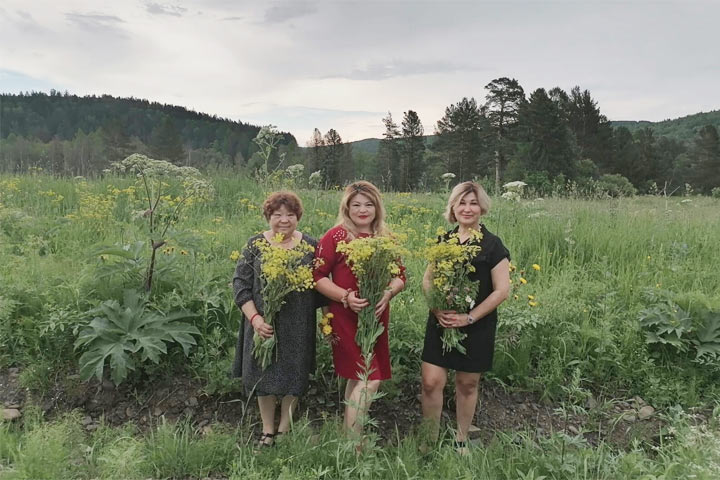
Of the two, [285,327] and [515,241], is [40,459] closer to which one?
[285,327]

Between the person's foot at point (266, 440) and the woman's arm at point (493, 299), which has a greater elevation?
the woman's arm at point (493, 299)

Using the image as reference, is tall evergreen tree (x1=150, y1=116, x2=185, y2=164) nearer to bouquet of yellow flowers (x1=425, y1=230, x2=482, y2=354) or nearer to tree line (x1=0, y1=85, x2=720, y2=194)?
tree line (x1=0, y1=85, x2=720, y2=194)

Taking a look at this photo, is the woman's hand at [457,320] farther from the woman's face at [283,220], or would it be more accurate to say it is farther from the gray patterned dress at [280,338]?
the woman's face at [283,220]

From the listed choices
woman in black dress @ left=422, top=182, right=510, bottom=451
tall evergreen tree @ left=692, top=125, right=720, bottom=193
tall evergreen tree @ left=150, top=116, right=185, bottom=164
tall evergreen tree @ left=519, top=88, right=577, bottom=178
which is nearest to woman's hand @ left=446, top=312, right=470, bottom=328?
woman in black dress @ left=422, top=182, right=510, bottom=451

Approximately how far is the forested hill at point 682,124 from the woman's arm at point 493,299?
74.9m

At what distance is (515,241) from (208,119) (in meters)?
45.0

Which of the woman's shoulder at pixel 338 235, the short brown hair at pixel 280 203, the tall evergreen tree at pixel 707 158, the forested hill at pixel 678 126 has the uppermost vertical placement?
the forested hill at pixel 678 126

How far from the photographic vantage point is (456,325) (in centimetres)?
305

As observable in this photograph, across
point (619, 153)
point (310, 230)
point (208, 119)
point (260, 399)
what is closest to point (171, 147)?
point (208, 119)

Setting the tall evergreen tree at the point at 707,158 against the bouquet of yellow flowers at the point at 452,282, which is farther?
the tall evergreen tree at the point at 707,158

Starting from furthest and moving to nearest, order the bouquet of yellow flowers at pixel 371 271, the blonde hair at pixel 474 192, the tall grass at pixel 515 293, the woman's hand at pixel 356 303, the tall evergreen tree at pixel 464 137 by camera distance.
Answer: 1. the tall evergreen tree at pixel 464 137
2. the tall grass at pixel 515 293
3. the blonde hair at pixel 474 192
4. the woman's hand at pixel 356 303
5. the bouquet of yellow flowers at pixel 371 271

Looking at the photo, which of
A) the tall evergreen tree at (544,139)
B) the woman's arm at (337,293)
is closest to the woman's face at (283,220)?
the woman's arm at (337,293)

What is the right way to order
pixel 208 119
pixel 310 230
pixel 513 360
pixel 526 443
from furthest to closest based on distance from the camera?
1. pixel 208 119
2. pixel 310 230
3. pixel 513 360
4. pixel 526 443

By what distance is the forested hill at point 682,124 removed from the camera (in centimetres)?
7031
